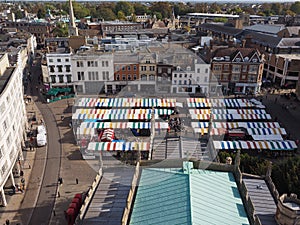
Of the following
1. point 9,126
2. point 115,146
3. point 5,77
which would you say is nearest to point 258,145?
point 115,146

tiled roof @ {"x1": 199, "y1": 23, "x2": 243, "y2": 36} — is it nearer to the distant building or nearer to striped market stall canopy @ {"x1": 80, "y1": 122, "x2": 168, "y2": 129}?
the distant building

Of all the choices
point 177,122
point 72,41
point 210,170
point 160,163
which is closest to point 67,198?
point 160,163

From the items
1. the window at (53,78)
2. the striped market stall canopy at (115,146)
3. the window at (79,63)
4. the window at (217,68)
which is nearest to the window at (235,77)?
the window at (217,68)

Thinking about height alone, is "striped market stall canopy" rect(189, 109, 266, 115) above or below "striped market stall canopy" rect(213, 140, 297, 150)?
above

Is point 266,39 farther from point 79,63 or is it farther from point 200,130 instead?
point 79,63

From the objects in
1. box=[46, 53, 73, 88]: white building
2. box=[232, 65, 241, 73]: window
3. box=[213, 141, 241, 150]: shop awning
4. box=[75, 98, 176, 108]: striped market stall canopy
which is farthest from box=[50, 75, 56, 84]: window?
box=[213, 141, 241, 150]: shop awning
